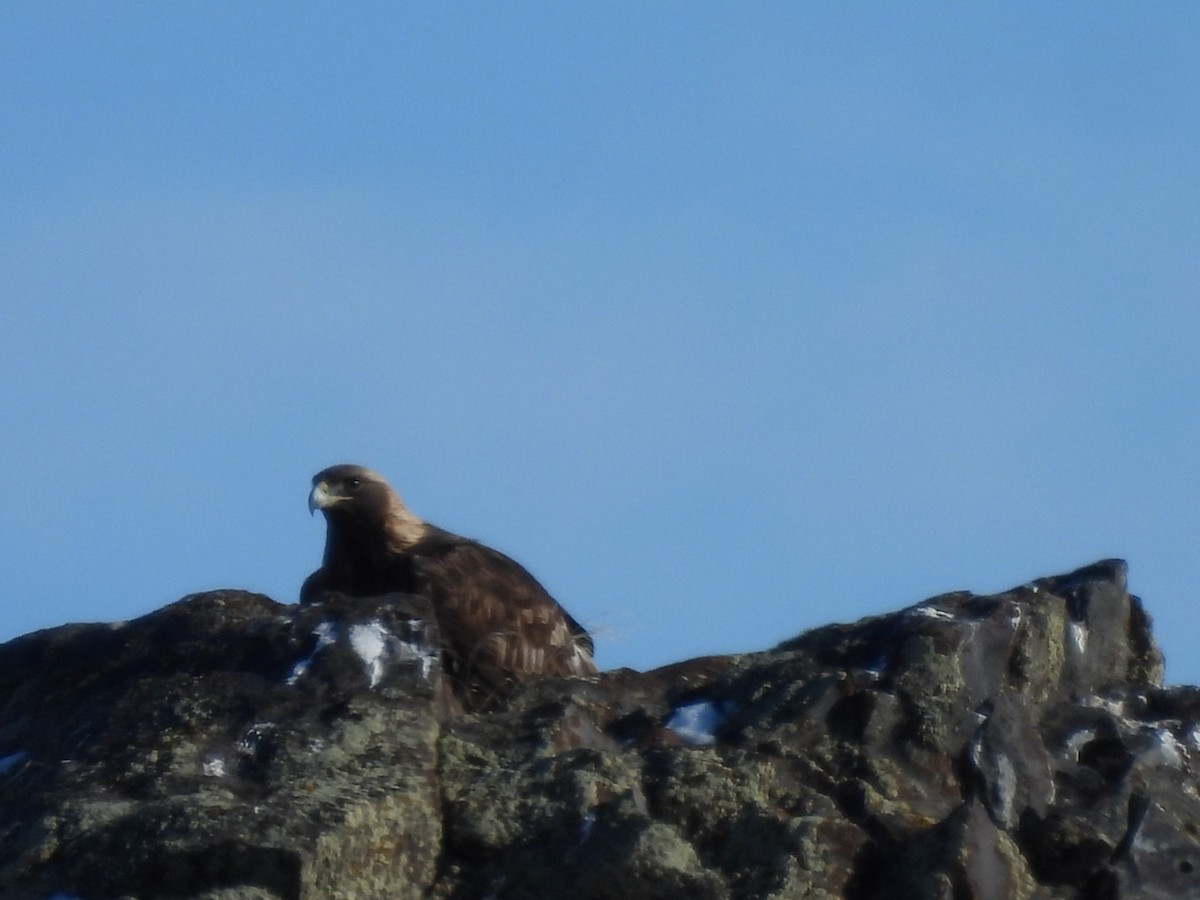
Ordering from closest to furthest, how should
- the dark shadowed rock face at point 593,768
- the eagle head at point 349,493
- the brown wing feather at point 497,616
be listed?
the dark shadowed rock face at point 593,768 < the brown wing feather at point 497,616 < the eagle head at point 349,493

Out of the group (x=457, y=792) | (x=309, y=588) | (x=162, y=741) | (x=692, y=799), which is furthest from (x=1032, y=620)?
(x=309, y=588)

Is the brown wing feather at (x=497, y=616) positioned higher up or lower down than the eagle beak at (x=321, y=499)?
lower down

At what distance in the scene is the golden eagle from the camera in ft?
29.0

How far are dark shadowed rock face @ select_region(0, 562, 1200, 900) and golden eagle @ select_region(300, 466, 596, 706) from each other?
5.32ft

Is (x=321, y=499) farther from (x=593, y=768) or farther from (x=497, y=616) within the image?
(x=593, y=768)

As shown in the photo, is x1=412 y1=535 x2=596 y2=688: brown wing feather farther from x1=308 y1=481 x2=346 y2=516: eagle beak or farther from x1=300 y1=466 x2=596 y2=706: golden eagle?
x1=308 y1=481 x2=346 y2=516: eagle beak

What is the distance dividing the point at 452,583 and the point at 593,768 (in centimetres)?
371

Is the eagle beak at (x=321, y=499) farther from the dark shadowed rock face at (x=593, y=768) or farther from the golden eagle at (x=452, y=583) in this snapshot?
the dark shadowed rock face at (x=593, y=768)

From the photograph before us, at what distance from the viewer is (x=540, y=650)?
30.5 ft

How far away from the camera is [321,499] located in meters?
10.8

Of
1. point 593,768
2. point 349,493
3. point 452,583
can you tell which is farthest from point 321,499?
point 593,768

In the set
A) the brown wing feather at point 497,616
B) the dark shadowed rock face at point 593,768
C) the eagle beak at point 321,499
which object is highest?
the eagle beak at point 321,499

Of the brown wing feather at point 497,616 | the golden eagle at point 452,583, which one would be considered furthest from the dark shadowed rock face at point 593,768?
the brown wing feather at point 497,616

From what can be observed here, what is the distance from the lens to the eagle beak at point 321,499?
422 inches
